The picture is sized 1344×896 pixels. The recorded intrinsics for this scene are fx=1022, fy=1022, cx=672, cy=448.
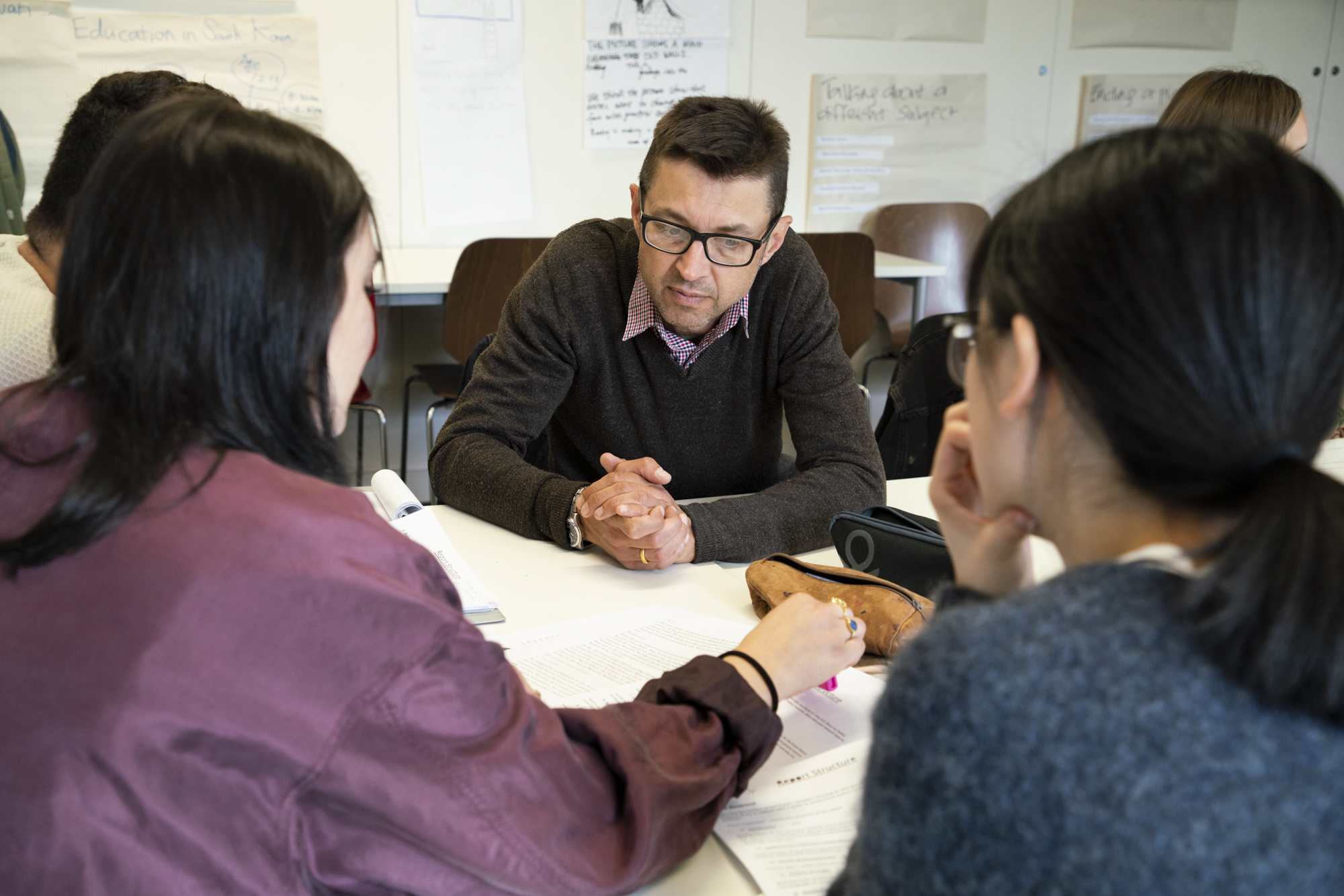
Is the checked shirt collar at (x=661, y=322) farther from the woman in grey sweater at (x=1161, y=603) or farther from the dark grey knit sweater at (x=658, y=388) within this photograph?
the woman in grey sweater at (x=1161, y=603)

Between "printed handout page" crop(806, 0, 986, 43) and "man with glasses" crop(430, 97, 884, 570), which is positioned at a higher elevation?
"printed handout page" crop(806, 0, 986, 43)

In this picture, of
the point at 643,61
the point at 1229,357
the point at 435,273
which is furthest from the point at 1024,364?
the point at 643,61

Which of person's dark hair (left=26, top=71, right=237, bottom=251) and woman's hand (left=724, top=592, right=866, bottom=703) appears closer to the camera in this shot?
woman's hand (left=724, top=592, right=866, bottom=703)

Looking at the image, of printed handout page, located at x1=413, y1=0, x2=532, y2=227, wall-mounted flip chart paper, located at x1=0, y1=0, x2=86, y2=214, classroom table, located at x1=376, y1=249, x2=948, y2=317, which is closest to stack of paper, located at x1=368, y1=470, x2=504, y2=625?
classroom table, located at x1=376, y1=249, x2=948, y2=317

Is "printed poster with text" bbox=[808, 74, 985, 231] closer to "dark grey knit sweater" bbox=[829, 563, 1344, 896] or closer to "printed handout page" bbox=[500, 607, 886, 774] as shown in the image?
"printed handout page" bbox=[500, 607, 886, 774]

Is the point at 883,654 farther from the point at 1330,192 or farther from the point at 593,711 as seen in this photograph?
the point at 1330,192

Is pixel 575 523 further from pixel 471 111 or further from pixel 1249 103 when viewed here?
pixel 471 111

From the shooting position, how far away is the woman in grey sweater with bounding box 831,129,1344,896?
0.49 m

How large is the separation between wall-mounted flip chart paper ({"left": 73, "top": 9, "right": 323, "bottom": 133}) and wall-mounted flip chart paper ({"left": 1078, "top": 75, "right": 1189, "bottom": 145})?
3.20m

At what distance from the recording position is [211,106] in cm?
72

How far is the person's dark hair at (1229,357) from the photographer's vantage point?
48 cm

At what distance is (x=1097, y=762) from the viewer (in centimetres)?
50

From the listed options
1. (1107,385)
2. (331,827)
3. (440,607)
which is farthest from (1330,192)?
(331,827)

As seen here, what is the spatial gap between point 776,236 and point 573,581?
755mm
